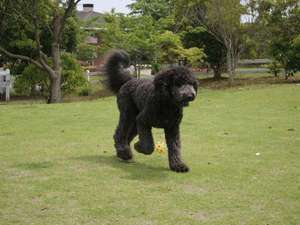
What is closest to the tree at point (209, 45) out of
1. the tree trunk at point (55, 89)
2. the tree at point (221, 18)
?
the tree at point (221, 18)

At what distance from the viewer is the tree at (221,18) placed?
22609 mm

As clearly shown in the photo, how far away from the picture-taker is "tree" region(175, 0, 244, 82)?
890 inches

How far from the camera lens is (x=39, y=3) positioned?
70.1 feet

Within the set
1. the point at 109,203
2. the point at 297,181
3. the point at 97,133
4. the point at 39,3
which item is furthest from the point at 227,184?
the point at 39,3

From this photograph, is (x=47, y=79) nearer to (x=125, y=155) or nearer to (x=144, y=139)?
(x=125, y=155)

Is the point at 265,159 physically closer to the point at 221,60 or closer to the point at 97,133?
the point at 97,133

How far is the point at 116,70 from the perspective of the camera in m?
7.86

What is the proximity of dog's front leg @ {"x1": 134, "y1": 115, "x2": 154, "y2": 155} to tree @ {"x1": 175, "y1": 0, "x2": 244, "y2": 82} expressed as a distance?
16546mm

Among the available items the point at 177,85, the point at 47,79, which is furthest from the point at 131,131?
the point at 47,79

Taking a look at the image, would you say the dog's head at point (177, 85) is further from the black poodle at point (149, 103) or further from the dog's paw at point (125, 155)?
the dog's paw at point (125, 155)

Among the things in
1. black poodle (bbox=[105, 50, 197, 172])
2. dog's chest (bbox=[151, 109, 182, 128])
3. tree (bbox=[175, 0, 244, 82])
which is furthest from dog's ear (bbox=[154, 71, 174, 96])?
tree (bbox=[175, 0, 244, 82])

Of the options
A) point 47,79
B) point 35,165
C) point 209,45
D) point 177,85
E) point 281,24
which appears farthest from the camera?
point 209,45

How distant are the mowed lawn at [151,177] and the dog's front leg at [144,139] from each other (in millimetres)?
281

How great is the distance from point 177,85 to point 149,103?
1.82 ft
